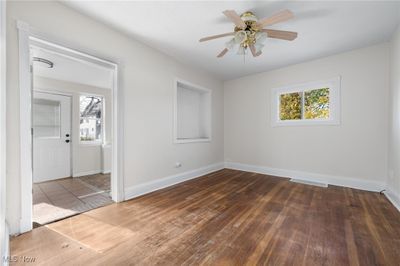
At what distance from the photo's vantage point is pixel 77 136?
418 cm

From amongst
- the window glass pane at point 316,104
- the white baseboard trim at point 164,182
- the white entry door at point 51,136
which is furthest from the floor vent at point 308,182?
the white entry door at point 51,136

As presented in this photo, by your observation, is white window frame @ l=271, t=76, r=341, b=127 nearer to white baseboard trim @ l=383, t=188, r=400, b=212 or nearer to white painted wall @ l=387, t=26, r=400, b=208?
white painted wall @ l=387, t=26, r=400, b=208

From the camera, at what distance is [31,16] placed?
5.81ft

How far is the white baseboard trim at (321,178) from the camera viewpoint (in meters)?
2.98

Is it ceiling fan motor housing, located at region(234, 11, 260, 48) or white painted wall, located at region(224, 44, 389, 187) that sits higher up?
ceiling fan motor housing, located at region(234, 11, 260, 48)

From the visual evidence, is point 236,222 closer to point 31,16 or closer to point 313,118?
point 313,118

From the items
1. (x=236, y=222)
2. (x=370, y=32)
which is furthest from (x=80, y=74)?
(x=370, y=32)

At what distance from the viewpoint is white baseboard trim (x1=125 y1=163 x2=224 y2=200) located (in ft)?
8.80

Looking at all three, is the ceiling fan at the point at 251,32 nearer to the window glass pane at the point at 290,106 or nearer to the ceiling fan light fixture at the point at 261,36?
the ceiling fan light fixture at the point at 261,36

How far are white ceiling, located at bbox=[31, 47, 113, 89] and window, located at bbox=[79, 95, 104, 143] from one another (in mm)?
518

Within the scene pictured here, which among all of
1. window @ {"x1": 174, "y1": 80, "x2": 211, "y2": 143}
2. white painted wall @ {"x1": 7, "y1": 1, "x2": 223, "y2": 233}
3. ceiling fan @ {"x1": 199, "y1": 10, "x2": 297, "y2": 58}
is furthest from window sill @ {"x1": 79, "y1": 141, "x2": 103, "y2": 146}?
ceiling fan @ {"x1": 199, "y1": 10, "x2": 297, "y2": 58}

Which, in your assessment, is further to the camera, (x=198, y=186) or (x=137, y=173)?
(x=198, y=186)

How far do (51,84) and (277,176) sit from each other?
18.4 feet

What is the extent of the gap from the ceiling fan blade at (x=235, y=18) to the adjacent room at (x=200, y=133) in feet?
0.08
